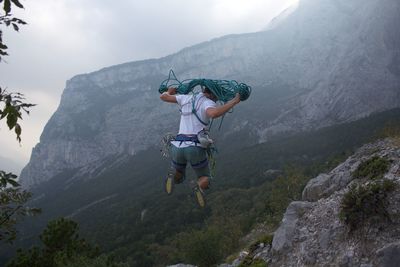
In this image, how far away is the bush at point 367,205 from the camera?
28.3 ft

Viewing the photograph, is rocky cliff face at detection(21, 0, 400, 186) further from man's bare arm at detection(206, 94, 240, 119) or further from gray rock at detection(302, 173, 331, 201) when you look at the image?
man's bare arm at detection(206, 94, 240, 119)

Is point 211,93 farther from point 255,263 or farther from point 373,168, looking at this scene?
point 373,168

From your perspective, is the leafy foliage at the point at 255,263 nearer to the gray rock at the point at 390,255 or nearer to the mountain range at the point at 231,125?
the gray rock at the point at 390,255

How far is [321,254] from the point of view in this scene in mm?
8992

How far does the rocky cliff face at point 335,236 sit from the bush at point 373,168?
0.46 ft

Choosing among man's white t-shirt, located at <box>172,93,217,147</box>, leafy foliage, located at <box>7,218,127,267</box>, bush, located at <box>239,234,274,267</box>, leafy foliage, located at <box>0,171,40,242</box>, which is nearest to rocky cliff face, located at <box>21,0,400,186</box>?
leafy foliage, located at <box>7,218,127,267</box>

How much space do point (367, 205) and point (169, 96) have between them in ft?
16.4

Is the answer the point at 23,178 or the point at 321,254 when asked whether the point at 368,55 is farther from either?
the point at 23,178

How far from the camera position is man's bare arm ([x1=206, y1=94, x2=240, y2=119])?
5.01 m

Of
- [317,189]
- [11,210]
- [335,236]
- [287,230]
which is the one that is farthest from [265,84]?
[11,210]

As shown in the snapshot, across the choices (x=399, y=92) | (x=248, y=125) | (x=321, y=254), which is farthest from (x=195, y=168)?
(x=248, y=125)

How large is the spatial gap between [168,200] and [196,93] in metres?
70.3

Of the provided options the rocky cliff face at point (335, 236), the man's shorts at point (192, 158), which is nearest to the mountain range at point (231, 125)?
the rocky cliff face at point (335, 236)

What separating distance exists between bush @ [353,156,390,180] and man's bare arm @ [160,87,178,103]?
6058mm
